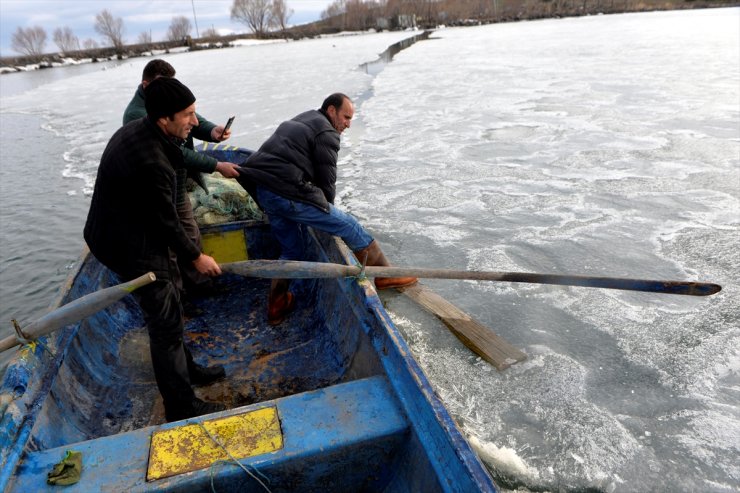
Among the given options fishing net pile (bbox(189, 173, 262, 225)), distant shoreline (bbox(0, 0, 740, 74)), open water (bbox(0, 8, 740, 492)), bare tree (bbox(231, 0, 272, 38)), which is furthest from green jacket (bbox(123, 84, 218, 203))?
bare tree (bbox(231, 0, 272, 38))

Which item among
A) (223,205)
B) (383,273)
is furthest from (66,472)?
(223,205)

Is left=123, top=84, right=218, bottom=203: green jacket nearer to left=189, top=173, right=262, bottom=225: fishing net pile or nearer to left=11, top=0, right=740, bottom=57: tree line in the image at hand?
left=189, top=173, right=262, bottom=225: fishing net pile

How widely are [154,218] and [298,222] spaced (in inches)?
65.2

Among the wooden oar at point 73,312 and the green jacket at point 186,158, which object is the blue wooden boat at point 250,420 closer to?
the wooden oar at point 73,312

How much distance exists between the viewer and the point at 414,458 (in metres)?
2.26

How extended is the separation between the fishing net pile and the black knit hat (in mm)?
2475

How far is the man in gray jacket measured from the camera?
3.82m

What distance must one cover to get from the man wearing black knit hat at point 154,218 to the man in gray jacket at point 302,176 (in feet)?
3.99

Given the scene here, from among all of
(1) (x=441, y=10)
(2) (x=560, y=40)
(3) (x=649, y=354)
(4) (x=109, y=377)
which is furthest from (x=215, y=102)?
(1) (x=441, y=10)

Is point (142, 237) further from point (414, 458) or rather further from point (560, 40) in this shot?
point (560, 40)

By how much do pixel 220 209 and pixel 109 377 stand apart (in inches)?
81.5

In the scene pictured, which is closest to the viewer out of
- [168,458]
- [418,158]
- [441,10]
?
[168,458]

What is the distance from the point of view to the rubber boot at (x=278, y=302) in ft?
13.6

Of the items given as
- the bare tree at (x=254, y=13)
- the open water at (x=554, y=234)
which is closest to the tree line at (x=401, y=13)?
the bare tree at (x=254, y=13)
